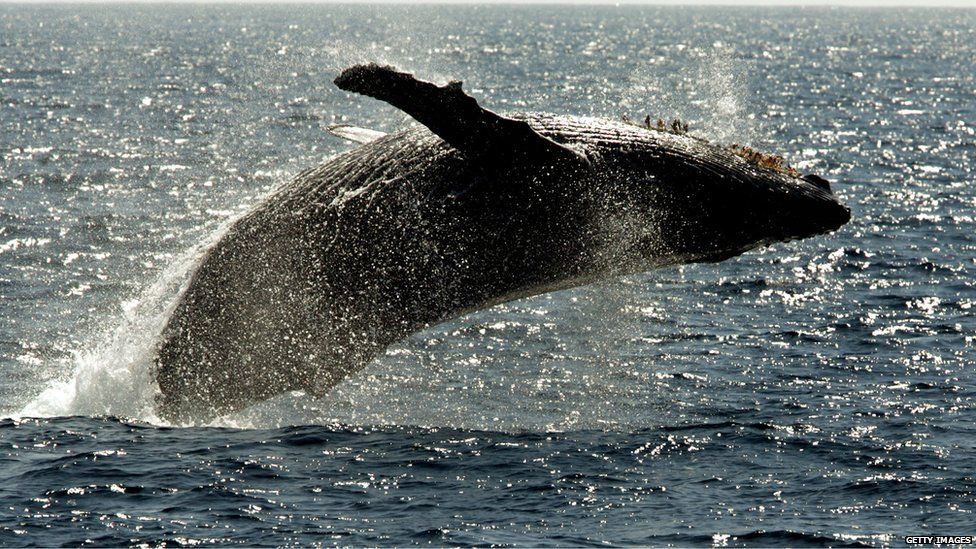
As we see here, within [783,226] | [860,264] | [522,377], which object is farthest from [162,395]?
[860,264]

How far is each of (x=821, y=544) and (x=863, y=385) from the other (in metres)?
6.59

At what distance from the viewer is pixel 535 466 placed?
14789 mm

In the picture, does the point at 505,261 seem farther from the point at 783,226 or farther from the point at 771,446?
the point at 771,446

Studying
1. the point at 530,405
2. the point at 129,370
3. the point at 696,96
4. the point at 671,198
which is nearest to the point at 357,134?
the point at 671,198

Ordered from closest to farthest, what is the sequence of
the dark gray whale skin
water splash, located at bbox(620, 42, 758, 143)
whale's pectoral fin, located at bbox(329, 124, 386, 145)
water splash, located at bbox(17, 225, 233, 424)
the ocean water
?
the ocean water → the dark gray whale skin → water splash, located at bbox(17, 225, 233, 424) → whale's pectoral fin, located at bbox(329, 124, 386, 145) → water splash, located at bbox(620, 42, 758, 143)

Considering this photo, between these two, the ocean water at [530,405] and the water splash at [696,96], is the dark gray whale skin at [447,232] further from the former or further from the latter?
the water splash at [696,96]

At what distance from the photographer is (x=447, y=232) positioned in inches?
534

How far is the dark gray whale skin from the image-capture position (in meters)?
13.4

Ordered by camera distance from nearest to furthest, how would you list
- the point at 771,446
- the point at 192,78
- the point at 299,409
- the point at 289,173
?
the point at 771,446
the point at 299,409
the point at 289,173
the point at 192,78

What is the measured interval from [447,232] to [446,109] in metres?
1.53

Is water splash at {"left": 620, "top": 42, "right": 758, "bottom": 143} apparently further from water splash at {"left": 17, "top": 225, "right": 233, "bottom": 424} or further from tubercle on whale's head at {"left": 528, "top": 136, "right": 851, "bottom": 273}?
water splash at {"left": 17, "top": 225, "right": 233, "bottom": 424}

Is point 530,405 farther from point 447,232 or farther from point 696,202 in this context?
point 696,202

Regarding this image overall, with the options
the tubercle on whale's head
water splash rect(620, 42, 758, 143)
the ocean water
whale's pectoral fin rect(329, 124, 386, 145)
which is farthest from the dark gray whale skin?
water splash rect(620, 42, 758, 143)

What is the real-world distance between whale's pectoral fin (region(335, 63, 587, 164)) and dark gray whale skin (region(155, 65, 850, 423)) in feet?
0.12
